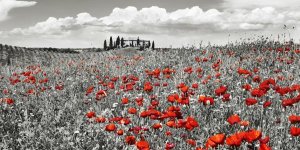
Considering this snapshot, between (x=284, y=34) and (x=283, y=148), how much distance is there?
25.8 feet

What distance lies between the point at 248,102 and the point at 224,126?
72 cm

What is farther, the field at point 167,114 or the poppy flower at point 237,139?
the field at point 167,114

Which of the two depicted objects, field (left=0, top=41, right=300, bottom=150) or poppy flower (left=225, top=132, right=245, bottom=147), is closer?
poppy flower (left=225, top=132, right=245, bottom=147)

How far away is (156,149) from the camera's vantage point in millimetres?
4043

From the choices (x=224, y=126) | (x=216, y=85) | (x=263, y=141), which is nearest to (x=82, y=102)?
(x=216, y=85)

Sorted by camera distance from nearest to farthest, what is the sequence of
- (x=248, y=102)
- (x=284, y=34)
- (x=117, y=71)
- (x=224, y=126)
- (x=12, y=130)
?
(x=248, y=102), (x=224, y=126), (x=12, y=130), (x=117, y=71), (x=284, y=34)

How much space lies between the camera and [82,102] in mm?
6875

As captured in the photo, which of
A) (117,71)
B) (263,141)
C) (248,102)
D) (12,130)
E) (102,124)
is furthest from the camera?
(117,71)

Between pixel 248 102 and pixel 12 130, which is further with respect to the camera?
pixel 12 130

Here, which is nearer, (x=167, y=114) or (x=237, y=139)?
(x=237, y=139)

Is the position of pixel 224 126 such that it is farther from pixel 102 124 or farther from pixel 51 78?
pixel 51 78

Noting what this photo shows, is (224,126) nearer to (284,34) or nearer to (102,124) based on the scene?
(102,124)

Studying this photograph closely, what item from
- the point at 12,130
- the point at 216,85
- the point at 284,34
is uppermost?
the point at 284,34

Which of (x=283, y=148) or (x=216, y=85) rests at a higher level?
(x=216, y=85)
